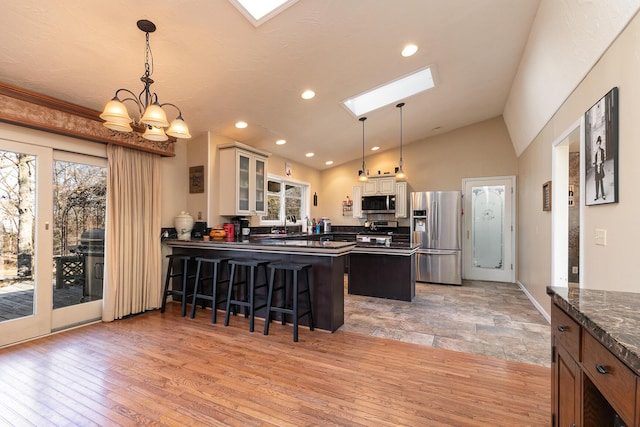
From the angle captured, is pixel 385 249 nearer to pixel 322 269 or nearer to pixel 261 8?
pixel 322 269

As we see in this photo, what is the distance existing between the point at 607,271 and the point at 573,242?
93.4 inches

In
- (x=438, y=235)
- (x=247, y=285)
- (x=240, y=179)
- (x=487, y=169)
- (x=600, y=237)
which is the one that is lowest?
(x=247, y=285)

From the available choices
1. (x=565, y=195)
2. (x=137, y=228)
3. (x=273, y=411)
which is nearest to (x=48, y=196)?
(x=137, y=228)

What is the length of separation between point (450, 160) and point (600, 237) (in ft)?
14.6

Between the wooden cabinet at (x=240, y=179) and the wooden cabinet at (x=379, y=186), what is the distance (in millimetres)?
2724

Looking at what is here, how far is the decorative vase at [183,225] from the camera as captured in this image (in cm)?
437

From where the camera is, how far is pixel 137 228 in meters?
3.87

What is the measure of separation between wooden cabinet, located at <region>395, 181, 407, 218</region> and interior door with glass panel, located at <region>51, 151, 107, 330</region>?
209 inches

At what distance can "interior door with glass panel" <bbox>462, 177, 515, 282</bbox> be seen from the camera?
594cm

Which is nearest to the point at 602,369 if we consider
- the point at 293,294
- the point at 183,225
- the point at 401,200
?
the point at 293,294

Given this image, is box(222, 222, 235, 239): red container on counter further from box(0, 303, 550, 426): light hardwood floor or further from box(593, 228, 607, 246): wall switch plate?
box(593, 228, 607, 246): wall switch plate

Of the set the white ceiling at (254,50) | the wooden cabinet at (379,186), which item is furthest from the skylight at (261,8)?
the wooden cabinet at (379,186)

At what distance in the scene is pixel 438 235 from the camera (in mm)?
5793

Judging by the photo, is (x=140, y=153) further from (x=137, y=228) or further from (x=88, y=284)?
(x=88, y=284)
